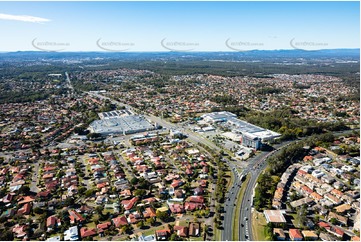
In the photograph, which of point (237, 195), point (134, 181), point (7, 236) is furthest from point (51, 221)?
point (237, 195)

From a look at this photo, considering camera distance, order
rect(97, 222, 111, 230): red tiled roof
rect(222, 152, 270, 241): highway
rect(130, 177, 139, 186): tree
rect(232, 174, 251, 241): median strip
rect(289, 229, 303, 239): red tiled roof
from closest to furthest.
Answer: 1. rect(289, 229, 303, 239): red tiled roof
2. rect(232, 174, 251, 241): median strip
3. rect(222, 152, 270, 241): highway
4. rect(97, 222, 111, 230): red tiled roof
5. rect(130, 177, 139, 186): tree

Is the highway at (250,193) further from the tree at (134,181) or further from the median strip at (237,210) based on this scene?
the tree at (134,181)

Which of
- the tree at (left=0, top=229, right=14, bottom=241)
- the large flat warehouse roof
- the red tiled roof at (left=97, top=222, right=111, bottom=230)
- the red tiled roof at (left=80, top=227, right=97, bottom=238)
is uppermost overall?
the tree at (left=0, top=229, right=14, bottom=241)

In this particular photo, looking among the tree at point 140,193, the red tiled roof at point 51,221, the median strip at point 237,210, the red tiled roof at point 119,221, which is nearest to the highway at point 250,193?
the median strip at point 237,210

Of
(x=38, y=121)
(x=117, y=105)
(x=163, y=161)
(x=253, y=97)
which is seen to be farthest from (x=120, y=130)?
(x=253, y=97)

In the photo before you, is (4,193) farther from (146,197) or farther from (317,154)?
(317,154)

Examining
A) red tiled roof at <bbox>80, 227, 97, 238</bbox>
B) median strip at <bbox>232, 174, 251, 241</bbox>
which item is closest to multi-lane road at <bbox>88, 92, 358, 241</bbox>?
median strip at <bbox>232, 174, 251, 241</bbox>

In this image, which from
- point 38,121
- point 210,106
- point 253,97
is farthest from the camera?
point 253,97

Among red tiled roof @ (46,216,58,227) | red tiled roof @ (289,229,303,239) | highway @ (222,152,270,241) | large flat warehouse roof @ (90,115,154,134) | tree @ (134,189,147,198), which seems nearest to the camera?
red tiled roof @ (289,229,303,239)

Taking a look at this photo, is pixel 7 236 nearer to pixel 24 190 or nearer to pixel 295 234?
pixel 24 190

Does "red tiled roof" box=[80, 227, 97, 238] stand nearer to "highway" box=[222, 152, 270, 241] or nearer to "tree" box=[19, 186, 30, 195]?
"tree" box=[19, 186, 30, 195]

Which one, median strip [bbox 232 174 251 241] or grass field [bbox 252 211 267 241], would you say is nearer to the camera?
grass field [bbox 252 211 267 241]
